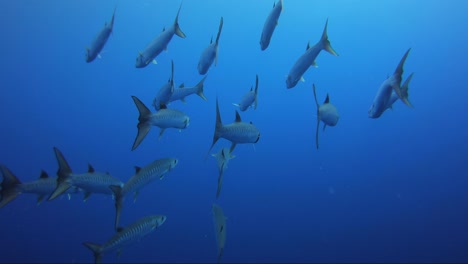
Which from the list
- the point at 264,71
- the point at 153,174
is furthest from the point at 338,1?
the point at 153,174

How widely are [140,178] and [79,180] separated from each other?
0.85 m

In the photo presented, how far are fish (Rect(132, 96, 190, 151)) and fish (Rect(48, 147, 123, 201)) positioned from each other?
88 centimetres

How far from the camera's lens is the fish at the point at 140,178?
3.89 metres

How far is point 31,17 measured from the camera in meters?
14.5

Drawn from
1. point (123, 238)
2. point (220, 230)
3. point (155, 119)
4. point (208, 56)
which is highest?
point (208, 56)

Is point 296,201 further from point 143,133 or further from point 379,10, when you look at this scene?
point 143,133

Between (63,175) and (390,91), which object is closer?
(390,91)

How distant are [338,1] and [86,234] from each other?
1516 centimetres

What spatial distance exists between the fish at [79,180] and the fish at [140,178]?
0.34 metres

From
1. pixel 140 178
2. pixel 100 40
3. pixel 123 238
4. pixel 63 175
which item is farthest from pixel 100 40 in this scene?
pixel 123 238

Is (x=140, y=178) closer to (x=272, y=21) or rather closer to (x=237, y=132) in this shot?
(x=237, y=132)

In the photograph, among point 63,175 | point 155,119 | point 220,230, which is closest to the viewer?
point 220,230

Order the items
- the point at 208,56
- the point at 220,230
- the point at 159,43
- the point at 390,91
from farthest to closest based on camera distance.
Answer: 1. the point at 159,43
2. the point at 208,56
3. the point at 390,91
4. the point at 220,230

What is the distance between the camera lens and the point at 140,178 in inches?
157
